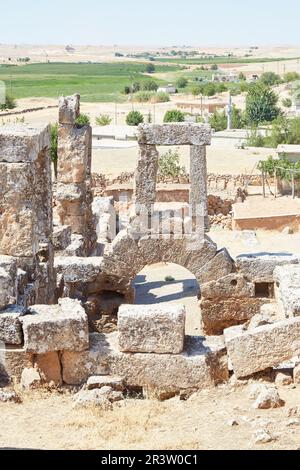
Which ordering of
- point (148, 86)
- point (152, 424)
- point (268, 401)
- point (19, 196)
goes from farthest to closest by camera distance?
point (148, 86)
point (19, 196)
point (268, 401)
point (152, 424)

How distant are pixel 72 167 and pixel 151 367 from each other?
31.2 feet

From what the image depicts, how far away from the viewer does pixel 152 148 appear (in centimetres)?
1325

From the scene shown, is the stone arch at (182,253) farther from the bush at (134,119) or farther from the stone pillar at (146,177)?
the bush at (134,119)

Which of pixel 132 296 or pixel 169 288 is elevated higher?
pixel 132 296

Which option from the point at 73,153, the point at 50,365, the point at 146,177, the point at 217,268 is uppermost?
the point at 146,177

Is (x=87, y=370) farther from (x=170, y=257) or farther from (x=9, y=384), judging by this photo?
(x=170, y=257)

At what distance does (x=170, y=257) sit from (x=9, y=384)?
4284 millimetres

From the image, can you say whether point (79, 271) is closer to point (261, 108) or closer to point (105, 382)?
point (105, 382)

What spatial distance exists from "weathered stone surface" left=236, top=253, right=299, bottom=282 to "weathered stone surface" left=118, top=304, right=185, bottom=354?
3678 mm

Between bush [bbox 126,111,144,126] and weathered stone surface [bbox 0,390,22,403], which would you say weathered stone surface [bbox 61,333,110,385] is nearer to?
weathered stone surface [bbox 0,390,22,403]

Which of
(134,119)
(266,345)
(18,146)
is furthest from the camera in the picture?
(134,119)

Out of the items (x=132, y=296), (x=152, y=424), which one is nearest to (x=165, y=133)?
(x=132, y=296)

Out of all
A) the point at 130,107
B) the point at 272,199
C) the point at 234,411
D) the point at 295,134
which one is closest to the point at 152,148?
the point at 234,411

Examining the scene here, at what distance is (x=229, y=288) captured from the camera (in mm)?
12883
